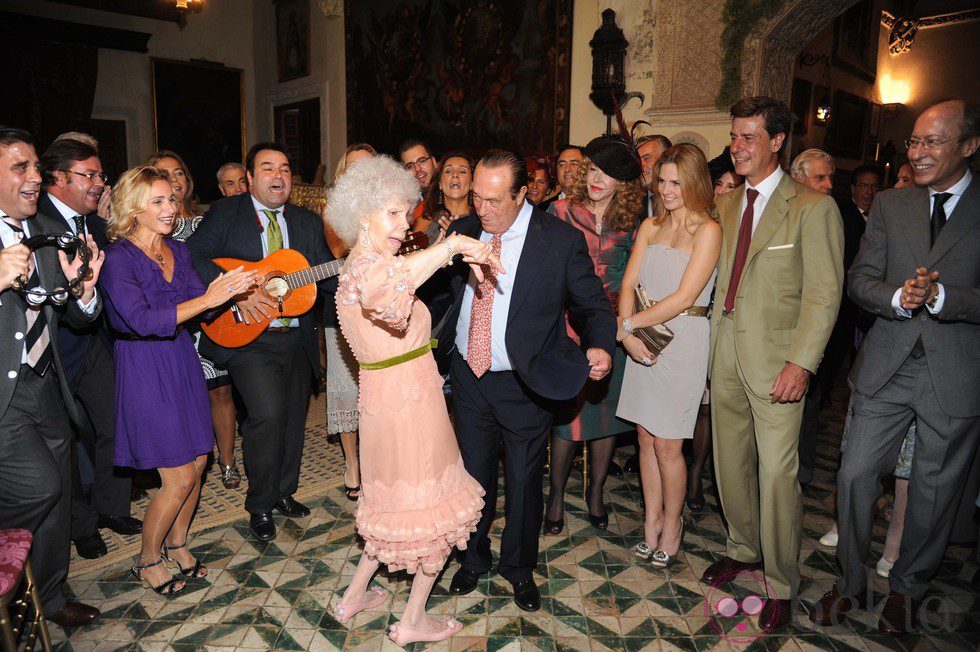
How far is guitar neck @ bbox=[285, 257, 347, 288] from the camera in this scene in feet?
11.7

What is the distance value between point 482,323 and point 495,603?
Answer: 139 cm

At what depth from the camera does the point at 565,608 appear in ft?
9.86

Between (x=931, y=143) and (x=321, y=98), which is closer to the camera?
(x=931, y=143)

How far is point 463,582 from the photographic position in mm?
3117

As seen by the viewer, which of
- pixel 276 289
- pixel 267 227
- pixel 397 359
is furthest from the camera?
pixel 267 227

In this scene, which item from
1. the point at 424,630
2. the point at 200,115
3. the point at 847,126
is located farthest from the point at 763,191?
the point at 200,115

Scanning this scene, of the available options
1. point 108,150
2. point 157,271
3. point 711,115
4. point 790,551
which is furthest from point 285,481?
point 108,150

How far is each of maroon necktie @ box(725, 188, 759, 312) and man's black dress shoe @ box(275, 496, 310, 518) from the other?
9.10 feet

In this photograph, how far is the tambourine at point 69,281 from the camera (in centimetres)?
246

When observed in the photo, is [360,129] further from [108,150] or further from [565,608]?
[565,608]

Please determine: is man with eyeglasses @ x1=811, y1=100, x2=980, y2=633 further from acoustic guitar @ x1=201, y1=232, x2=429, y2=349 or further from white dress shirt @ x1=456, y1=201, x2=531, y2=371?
acoustic guitar @ x1=201, y1=232, x2=429, y2=349

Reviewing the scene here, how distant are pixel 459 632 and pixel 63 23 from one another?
491 inches

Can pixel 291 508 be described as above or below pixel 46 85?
below

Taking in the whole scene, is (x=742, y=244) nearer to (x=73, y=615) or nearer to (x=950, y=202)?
(x=950, y=202)
